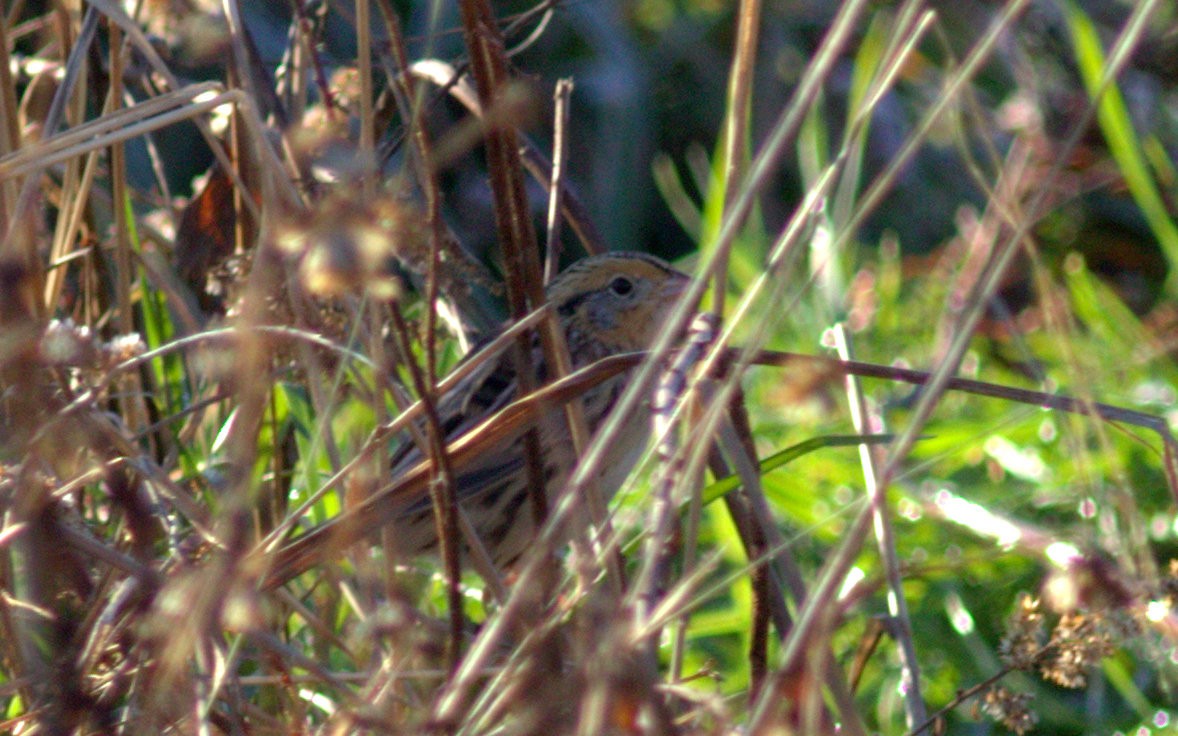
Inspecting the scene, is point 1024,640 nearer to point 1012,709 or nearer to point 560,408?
point 1012,709

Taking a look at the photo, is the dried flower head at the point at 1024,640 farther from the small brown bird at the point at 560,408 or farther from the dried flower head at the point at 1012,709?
the small brown bird at the point at 560,408

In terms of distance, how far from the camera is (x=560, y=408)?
7.67 ft

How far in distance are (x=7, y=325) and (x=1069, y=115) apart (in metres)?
4.44

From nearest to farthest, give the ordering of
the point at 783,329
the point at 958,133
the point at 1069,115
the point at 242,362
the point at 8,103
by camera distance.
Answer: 1. the point at 242,362
2. the point at 8,103
3. the point at 958,133
4. the point at 783,329
5. the point at 1069,115

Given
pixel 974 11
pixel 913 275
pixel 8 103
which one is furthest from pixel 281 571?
pixel 974 11

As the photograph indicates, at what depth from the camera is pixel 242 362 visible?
1009mm

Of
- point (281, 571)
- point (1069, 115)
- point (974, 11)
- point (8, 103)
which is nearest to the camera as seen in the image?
point (281, 571)

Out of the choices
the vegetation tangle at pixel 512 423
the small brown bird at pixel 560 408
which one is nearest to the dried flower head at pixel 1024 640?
the vegetation tangle at pixel 512 423

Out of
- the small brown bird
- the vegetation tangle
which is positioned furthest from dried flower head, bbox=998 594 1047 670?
the small brown bird

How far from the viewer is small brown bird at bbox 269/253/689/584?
9.05 ft

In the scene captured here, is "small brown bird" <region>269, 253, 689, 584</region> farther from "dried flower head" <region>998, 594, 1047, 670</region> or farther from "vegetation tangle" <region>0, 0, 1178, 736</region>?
"dried flower head" <region>998, 594, 1047, 670</region>

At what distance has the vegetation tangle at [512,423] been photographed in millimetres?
1133

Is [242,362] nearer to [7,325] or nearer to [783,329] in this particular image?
[7,325]

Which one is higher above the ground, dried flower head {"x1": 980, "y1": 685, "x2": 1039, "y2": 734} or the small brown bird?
dried flower head {"x1": 980, "y1": 685, "x2": 1039, "y2": 734}
